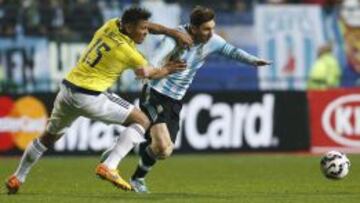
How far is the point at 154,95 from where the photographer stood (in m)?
13.2

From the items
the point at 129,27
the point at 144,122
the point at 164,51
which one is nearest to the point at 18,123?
the point at 164,51

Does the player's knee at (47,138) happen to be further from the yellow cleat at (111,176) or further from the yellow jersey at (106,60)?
the yellow cleat at (111,176)

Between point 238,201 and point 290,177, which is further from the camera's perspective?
point 290,177

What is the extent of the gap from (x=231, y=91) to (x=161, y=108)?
28.2 ft

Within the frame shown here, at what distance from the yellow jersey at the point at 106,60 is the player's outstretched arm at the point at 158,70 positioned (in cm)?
7

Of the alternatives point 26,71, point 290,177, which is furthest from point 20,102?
point 290,177

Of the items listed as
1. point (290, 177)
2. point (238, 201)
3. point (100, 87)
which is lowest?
point (290, 177)

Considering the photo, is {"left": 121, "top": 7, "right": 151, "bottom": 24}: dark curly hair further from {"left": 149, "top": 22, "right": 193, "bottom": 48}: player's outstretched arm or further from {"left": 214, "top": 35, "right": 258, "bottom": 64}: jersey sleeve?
{"left": 214, "top": 35, "right": 258, "bottom": 64}: jersey sleeve

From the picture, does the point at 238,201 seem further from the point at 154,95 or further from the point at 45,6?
the point at 45,6

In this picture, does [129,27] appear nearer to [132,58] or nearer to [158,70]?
[132,58]

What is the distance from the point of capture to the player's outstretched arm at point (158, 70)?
1147cm

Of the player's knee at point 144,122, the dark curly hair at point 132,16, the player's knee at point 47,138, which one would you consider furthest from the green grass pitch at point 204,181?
the dark curly hair at point 132,16

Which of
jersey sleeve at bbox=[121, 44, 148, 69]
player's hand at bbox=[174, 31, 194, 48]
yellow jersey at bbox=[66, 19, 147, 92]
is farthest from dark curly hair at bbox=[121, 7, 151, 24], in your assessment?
player's hand at bbox=[174, 31, 194, 48]

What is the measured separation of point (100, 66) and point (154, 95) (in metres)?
1.67
